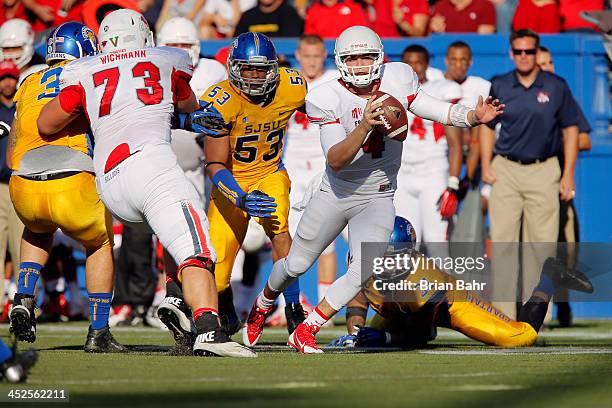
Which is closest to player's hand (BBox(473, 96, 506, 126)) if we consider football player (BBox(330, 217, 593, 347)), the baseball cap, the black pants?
football player (BBox(330, 217, 593, 347))

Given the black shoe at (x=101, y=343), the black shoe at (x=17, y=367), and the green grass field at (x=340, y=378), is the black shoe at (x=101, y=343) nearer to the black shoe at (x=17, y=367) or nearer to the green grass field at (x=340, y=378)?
the green grass field at (x=340, y=378)

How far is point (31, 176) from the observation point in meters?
7.78

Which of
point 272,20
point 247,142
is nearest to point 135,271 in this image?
point 272,20

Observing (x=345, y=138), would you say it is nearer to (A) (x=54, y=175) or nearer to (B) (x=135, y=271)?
(A) (x=54, y=175)

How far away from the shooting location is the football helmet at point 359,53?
25.6ft

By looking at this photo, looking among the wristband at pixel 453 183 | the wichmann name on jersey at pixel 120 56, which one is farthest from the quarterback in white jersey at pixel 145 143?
the wristband at pixel 453 183

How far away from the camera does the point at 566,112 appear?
10945mm

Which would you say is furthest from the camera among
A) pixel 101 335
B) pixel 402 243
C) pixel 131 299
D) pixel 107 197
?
pixel 131 299

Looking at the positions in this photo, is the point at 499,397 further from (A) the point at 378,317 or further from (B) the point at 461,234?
(B) the point at 461,234

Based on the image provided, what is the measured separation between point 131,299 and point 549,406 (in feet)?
23.2

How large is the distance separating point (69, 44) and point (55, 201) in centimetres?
109

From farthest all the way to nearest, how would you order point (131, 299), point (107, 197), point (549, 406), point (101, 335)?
point (131, 299) < point (101, 335) < point (107, 197) < point (549, 406)

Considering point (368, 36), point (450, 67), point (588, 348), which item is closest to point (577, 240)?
point (450, 67)

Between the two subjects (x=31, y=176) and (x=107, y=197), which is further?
(x=31, y=176)
